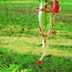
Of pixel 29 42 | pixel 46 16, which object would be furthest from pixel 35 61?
pixel 46 16

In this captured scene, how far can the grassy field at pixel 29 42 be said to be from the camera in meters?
2.36

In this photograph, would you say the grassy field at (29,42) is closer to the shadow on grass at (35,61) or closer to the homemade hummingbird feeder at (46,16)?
the shadow on grass at (35,61)

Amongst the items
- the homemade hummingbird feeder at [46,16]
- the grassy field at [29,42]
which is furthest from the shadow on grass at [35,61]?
the homemade hummingbird feeder at [46,16]

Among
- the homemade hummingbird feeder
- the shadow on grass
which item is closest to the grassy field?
the shadow on grass

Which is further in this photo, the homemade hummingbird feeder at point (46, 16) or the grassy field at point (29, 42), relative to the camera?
the grassy field at point (29, 42)

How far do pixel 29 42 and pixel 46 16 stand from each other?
2.33m

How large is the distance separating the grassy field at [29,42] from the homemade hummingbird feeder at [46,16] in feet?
4.18

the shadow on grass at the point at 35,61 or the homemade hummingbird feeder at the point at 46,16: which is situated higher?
the homemade hummingbird feeder at the point at 46,16

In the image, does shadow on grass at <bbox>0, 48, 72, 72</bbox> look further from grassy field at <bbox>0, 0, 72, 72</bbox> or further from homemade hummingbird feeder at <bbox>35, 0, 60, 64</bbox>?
homemade hummingbird feeder at <bbox>35, 0, 60, 64</bbox>

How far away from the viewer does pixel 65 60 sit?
253cm

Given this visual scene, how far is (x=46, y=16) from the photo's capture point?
0.54m

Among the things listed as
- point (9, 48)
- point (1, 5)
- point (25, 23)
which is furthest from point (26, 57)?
point (1, 5)

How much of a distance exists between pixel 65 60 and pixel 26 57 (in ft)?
0.90

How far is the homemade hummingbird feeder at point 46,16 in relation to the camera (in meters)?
0.51
